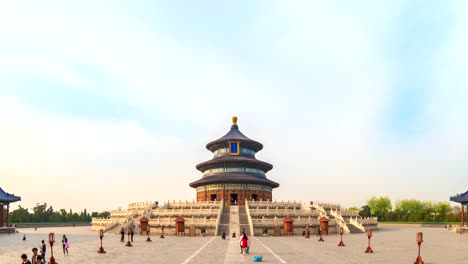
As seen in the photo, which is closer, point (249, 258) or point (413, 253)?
point (249, 258)

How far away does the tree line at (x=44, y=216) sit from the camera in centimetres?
9100

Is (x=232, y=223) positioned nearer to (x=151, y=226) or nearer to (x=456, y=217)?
(x=151, y=226)

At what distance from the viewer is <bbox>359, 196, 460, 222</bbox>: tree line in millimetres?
90000

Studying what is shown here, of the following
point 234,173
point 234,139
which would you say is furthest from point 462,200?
point 234,139

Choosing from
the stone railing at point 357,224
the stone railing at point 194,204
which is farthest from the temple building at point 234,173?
the stone railing at point 357,224

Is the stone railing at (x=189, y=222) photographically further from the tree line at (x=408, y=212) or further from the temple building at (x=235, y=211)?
the tree line at (x=408, y=212)

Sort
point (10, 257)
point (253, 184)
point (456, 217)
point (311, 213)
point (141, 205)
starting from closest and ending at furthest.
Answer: point (10, 257) → point (311, 213) → point (141, 205) → point (253, 184) → point (456, 217)

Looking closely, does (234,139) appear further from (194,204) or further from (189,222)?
(189,222)

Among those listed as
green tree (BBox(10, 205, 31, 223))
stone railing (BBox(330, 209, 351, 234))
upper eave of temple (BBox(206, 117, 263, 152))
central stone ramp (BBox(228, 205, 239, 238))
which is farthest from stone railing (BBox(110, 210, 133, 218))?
green tree (BBox(10, 205, 31, 223))

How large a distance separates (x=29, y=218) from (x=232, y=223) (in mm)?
60827

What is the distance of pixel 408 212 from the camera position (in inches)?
4574

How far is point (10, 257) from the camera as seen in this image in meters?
27.1

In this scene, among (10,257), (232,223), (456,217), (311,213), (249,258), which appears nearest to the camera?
(249,258)

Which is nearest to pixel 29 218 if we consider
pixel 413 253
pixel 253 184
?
pixel 253 184
